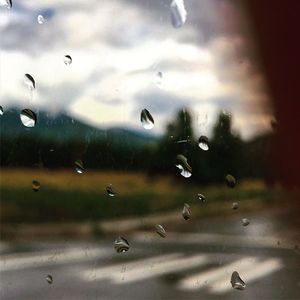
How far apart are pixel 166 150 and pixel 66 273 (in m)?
0.21

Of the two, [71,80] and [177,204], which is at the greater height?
[71,80]

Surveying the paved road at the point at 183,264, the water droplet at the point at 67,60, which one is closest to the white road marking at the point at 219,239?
the paved road at the point at 183,264

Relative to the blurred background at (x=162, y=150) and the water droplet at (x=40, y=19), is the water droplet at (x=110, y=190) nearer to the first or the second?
the blurred background at (x=162, y=150)

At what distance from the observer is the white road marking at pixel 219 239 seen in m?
0.70

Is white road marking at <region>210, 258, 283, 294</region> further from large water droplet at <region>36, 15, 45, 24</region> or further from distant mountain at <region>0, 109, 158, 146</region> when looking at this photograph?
large water droplet at <region>36, 15, 45, 24</region>

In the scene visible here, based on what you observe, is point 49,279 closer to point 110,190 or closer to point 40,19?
point 110,190

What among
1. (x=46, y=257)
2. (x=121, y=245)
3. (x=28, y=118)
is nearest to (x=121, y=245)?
(x=121, y=245)

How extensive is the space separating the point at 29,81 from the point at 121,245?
10.2 inches

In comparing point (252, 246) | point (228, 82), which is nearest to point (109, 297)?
point (252, 246)

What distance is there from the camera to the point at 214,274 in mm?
704

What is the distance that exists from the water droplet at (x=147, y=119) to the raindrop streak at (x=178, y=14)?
0.39 ft

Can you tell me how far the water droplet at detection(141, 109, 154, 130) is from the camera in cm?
71

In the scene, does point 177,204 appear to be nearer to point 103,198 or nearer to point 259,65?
point 103,198

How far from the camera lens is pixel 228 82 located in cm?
70
